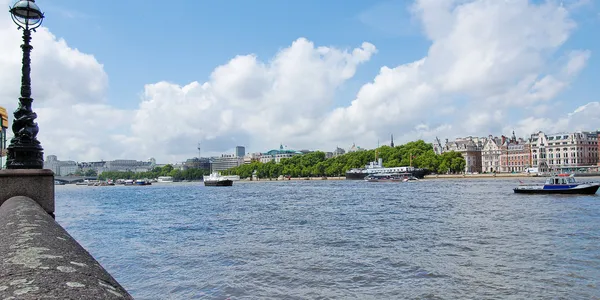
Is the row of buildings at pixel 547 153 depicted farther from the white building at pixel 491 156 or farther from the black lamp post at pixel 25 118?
the black lamp post at pixel 25 118

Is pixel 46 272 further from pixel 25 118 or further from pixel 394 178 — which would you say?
pixel 394 178

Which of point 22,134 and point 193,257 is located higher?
point 22,134

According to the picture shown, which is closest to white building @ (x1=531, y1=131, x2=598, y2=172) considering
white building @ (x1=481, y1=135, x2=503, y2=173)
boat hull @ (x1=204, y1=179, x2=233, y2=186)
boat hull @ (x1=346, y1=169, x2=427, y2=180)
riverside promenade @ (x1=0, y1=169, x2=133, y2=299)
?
white building @ (x1=481, y1=135, x2=503, y2=173)

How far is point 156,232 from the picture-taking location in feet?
97.6

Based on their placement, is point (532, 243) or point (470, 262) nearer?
point (470, 262)

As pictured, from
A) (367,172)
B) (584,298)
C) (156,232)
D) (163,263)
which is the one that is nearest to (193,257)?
(163,263)

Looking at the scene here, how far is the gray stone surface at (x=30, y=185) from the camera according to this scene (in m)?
10.6

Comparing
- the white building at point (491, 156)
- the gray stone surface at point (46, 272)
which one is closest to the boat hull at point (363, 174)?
the white building at point (491, 156)

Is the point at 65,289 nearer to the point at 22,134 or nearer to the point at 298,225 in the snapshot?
the point at 22,134

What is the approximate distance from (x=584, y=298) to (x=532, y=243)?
947cm

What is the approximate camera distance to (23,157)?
1218 centimetres

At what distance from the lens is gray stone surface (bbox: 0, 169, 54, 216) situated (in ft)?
34.9

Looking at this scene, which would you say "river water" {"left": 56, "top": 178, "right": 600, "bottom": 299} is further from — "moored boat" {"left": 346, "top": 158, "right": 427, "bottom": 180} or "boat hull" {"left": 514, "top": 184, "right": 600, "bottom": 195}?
"moored boat" {"left": 346, "top": 158, "right": 427, "bottom": 180}

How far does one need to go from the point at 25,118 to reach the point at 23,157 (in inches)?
41.7
